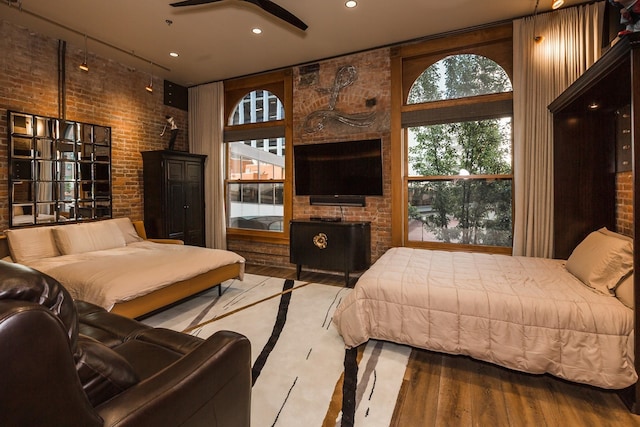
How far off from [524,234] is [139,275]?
395 cm

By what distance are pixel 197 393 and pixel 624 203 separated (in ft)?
12.0

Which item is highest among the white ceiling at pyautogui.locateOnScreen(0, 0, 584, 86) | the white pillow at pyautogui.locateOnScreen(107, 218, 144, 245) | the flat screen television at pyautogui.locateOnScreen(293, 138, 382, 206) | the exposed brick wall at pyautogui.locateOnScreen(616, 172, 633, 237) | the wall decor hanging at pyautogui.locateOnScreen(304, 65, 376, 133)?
the white ceiling at pyautogui.locateOnScreen(0, 0, 584, 86)

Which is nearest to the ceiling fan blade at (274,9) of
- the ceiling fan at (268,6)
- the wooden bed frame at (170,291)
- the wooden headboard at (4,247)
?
the ceiling fan at (268,6)

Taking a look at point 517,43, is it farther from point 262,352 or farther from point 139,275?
point 139,275

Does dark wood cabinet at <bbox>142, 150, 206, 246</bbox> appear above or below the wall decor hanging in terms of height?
below

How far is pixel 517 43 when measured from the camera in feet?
11.8

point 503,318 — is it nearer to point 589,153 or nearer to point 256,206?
point 589,153

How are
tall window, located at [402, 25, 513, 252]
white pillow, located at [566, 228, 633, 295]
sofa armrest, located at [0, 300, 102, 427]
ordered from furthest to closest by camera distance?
tall window, located at [402, 25, 513, 252], white pillow, located at [566, 228, 633, 295], sofa armrest, located at [0, 300, 102, 427]

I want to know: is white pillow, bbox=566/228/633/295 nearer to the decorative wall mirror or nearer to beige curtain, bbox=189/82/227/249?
beige curtain, bbox=189/82/227/249

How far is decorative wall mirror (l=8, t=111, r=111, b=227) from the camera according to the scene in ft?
12.2

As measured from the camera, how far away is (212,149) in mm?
5676

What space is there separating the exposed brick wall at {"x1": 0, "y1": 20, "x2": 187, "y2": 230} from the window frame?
389cm

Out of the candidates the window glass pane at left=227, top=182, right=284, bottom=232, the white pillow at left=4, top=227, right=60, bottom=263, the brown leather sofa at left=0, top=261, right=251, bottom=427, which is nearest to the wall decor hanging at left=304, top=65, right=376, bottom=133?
the window glass pane at left=227, top=182, right=284, bottom=232

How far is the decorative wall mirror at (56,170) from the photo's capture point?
3.73 m
